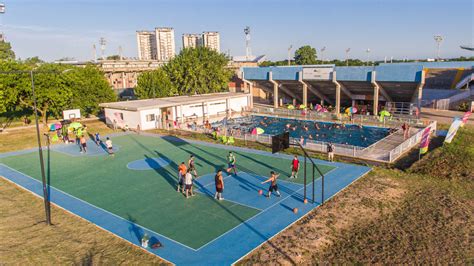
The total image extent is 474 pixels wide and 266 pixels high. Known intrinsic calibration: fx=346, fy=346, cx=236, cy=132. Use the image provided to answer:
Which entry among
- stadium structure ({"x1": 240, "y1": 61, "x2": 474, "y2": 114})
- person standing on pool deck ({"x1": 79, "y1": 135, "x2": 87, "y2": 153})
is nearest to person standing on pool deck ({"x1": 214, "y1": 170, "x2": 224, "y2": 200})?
person standing on pool deck ({"x1": 79, "y1": 135, "x2": 87, "y2": 153})

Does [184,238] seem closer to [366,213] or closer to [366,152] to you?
[366,213]

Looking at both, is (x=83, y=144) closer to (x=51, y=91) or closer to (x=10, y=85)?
(x=51, y=91)

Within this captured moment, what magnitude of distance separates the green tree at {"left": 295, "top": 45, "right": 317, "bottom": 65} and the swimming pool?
6571cm

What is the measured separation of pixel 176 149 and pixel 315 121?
21555mm

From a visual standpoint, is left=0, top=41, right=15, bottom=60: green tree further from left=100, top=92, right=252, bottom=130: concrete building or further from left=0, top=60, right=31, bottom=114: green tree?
left=100, top=92, right=252, bottom=130: concrete building

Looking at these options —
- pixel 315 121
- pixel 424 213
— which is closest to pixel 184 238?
pixel 424 213

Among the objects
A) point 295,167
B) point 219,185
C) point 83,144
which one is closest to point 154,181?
point 219,185

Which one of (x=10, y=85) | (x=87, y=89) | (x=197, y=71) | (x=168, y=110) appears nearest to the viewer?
(x=10, y=85)

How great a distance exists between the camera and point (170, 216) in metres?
17.8

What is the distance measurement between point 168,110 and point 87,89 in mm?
13016

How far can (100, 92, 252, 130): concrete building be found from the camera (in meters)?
42.8

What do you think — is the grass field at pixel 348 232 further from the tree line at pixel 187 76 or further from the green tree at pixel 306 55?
the green tree at pixel 306 55

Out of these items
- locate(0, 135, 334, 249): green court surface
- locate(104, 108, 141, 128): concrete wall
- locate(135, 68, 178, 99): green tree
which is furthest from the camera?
locate(135, 68, 178, 99): green tree

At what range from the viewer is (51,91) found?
1731 inches
